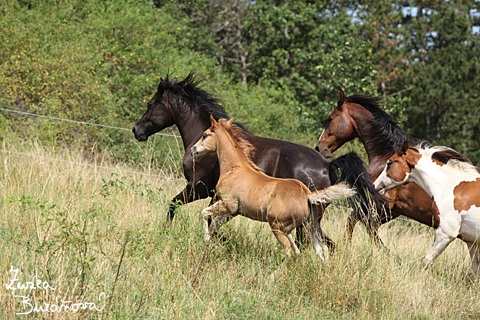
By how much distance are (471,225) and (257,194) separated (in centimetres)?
236

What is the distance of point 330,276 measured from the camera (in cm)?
433

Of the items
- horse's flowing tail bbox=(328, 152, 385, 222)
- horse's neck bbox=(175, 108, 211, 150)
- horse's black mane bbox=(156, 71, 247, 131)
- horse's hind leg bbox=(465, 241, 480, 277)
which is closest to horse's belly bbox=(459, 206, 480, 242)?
horse's hind leg bbox=(465, 241, 480, 277)

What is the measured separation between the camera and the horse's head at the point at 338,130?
21.8 ft

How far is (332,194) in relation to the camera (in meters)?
Answer: 4.26

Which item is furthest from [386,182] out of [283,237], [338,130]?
[283,237]

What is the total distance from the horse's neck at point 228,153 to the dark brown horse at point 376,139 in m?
1.98

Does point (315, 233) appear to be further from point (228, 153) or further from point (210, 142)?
point (210, 142)

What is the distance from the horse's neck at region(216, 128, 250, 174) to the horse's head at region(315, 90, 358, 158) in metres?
2.05

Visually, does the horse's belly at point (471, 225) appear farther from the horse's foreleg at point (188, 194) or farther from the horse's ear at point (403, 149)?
the horse's foreleg at point (188, 194)

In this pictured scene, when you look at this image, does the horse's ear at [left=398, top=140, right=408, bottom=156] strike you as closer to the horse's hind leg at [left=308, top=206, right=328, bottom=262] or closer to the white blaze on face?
the white blaze on face

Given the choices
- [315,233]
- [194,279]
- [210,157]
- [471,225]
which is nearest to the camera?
[194,279]

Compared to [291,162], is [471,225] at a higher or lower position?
lower

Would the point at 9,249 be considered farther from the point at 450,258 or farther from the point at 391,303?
the point at 450,258

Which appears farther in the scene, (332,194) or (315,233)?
(315,233)
